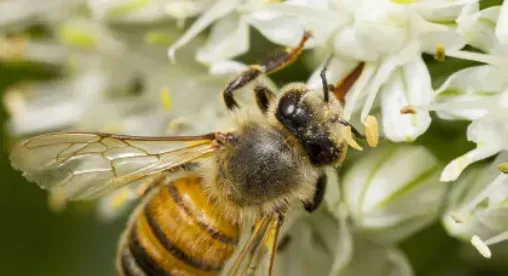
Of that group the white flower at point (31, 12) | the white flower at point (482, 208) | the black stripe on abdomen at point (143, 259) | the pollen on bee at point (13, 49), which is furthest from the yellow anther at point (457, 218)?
the pollen on bee at point (13, 49)

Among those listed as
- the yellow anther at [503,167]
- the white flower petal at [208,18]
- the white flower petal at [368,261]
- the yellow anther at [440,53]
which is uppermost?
the white flower petal at [208,18]

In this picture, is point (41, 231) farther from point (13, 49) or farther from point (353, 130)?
point (353, 130)

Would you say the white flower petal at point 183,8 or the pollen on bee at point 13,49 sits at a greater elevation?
the pollen on bee at point 13,49

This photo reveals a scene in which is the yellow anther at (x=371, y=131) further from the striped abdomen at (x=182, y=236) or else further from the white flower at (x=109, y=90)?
the white flower at (x=109, y=90)

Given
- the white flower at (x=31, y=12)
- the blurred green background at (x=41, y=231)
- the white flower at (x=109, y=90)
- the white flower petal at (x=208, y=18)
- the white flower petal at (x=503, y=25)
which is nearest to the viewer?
the white flower petal at (x=503, y=25)

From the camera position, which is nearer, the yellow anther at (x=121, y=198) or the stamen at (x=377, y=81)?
the stamen at (x=377, y=81)

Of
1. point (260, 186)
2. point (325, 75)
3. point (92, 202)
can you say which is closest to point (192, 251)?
point (260, 186)

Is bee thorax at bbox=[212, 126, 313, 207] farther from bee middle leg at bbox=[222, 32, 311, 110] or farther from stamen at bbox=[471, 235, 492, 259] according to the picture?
stamen at bbox=[471, 235, 492, 259]
